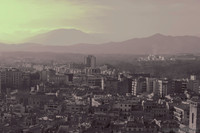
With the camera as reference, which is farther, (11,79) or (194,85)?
(11,79)

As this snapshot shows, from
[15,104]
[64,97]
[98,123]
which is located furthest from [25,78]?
[98,123]

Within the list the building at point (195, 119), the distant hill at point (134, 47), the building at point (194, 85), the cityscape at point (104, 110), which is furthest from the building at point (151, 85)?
the distant hill at point (134, 47)

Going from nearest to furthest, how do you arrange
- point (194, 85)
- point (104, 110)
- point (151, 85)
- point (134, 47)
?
point (104, 110) < point (151, 85) < point (194, 85) < point (134, 47)

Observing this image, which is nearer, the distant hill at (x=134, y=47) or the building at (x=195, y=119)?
the building at (x=195, y=119)

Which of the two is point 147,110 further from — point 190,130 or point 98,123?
point 190,130

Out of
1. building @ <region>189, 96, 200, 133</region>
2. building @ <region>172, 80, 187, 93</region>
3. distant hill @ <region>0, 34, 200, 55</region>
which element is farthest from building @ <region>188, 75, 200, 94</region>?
distant hill @ <region>0, 34, 200, 55</region>

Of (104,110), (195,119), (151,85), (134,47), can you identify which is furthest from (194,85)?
(134,47)

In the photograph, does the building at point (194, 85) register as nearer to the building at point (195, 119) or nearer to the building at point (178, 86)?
the building at point (178, 86)

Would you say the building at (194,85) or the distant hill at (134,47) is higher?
the distant hill at (134,47)

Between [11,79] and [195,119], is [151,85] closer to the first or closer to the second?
[11,79]

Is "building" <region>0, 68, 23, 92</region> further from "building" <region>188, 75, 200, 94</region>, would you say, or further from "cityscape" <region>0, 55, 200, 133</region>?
"building" <region>188, 75, 200, 94</region>
